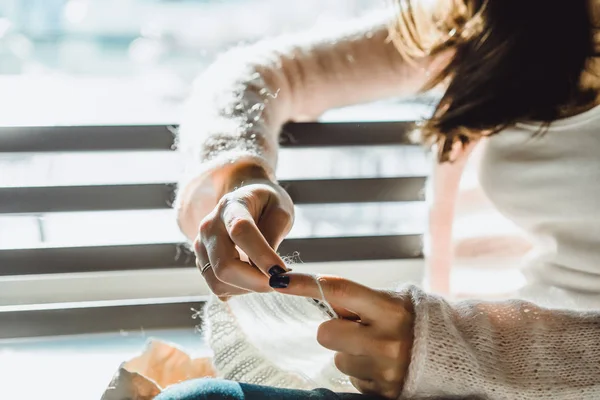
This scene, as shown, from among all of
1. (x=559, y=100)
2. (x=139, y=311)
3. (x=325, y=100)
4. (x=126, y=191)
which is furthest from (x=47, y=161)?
(x=559, y=100)

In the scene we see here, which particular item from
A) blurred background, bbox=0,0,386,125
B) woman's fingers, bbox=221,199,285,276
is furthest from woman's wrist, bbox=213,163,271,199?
blurred background, bbox=0,0,386,125

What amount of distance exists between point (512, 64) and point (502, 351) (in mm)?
265

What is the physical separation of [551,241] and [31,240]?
0.57 metres

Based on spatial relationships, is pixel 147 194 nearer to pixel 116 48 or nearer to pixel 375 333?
pixel 116 48

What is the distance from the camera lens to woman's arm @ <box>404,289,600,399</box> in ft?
1.38

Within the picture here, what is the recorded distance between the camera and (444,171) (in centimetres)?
70

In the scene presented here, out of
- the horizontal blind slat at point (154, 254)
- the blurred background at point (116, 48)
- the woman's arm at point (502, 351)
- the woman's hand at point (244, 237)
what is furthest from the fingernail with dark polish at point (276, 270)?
the blurred background at point (116, 48)

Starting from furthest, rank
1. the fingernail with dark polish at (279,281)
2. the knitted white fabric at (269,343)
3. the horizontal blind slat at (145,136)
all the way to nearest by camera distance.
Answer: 1. the horizontal blind slat at (145,136)
2. the knitted white fabric at (269,343)
3. the fingernail with dark polish at (279,281)

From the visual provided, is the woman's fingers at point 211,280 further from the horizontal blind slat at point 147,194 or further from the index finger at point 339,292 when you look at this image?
the horizontal blind slat at point 147,194

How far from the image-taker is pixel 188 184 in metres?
0.56

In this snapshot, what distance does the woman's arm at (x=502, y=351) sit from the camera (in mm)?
419

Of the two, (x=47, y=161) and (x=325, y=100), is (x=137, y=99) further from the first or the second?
(x=325, y=100)

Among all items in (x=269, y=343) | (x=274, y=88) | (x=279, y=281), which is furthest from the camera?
(x=274, y=88)

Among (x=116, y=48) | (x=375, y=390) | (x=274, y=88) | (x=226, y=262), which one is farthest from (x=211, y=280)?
(x=116, y=48)
